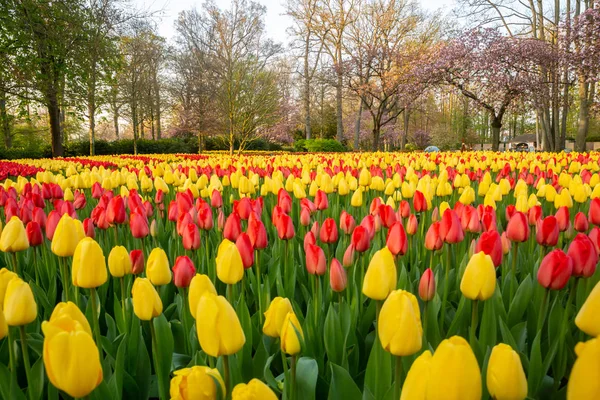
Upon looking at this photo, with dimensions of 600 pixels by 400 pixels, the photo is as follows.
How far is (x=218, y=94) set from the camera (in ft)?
61.3


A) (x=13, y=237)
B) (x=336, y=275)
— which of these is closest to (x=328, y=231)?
(x=336, y=275)

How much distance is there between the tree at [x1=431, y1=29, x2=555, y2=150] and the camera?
18.5 meters

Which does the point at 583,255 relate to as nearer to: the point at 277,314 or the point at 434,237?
the point at 434,237

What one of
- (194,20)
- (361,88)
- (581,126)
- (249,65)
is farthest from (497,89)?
(194,20)

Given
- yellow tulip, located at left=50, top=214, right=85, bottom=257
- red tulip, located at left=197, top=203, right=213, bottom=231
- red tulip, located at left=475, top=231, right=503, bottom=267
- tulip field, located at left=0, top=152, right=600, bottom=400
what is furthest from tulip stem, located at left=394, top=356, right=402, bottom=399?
red tulip, located at left=197, top=203, right=213, bottom=231

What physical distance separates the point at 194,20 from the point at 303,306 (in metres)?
25.7

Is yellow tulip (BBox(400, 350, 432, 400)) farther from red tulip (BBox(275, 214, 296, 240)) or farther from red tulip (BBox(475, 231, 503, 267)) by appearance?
red tulip (BBox(275, 214, 296, 240))

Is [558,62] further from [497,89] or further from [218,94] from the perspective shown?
[218,94]

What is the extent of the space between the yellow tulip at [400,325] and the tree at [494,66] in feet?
66.5

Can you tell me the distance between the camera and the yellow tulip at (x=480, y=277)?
3.93 feet

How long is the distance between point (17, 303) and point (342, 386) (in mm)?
762

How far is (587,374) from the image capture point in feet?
2.09

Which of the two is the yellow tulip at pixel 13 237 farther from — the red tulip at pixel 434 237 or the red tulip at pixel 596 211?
the red tulip at pixel 596 211

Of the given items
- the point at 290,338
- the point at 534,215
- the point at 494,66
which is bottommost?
the point at 290,338
